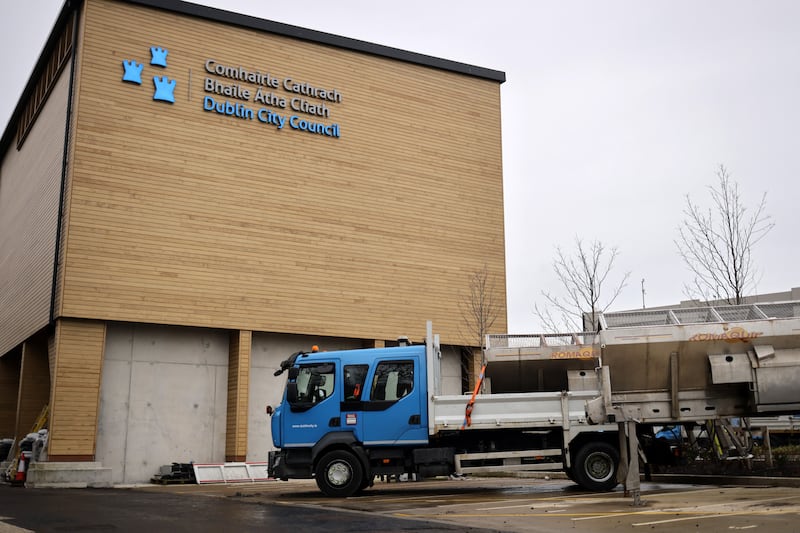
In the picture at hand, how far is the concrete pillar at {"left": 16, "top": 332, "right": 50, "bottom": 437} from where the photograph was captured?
28844 mm

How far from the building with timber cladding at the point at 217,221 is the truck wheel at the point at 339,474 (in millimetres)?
12390

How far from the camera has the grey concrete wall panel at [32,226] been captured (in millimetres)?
27922

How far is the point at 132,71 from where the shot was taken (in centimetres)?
2742

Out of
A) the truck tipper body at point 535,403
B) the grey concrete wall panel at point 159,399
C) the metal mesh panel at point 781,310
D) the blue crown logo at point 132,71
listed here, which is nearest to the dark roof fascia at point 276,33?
the blue crown logo at point 132,71

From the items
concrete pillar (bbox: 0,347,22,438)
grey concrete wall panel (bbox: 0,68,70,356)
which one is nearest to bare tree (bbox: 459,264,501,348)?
grey concrete wall panel (bbox: 0,68,70,356)

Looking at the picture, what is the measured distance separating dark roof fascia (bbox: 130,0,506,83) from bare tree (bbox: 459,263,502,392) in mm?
9045

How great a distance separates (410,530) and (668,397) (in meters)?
8.13

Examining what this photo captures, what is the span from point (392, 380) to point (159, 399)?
14178 millimetres

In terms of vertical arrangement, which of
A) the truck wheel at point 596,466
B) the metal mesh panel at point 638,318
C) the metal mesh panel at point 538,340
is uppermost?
the metal mesh panel at point 638,318

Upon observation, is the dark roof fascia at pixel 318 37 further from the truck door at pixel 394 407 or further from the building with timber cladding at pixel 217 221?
the truck door at pixel 394 407

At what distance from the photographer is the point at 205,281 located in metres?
27.4

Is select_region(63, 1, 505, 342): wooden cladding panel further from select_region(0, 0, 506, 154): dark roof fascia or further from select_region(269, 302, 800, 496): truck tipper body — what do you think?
select_region(269, 302, 800, 496): truck tipper body

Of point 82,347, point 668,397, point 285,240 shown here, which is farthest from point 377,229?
point 668,397

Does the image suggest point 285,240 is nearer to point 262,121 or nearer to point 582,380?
point 262,121
